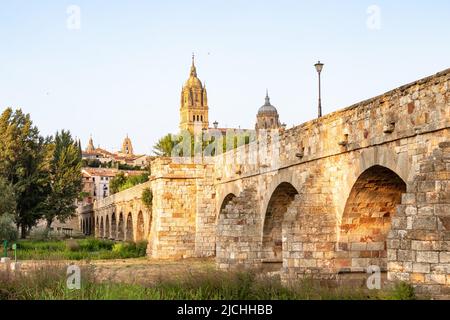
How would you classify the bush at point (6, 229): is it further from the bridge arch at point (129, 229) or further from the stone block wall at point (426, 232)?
the stone block wall at point (426, 232)

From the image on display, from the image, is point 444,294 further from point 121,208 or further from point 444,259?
point 121,208

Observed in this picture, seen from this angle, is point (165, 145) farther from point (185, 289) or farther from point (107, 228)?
point (185, 289)

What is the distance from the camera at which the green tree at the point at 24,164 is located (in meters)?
41.6

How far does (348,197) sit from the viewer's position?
13.9 metres

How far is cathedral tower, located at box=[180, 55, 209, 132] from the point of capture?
13288cm

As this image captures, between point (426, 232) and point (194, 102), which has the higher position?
point (194, 102)

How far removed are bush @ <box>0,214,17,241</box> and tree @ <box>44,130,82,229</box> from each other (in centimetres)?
1113

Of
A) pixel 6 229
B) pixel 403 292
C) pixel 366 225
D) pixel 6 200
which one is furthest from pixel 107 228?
pixel 403 292

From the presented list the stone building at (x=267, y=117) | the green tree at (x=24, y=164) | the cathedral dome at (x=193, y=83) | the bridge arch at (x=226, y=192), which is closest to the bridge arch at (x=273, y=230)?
the bridge arch at (x=226, y=192)

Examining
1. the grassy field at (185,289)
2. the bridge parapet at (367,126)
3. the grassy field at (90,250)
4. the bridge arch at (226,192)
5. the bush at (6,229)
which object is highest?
the bridge parapet at (367,126)

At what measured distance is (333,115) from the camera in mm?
14586

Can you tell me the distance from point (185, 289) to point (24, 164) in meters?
34.9

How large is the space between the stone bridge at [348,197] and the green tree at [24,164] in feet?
61.6
